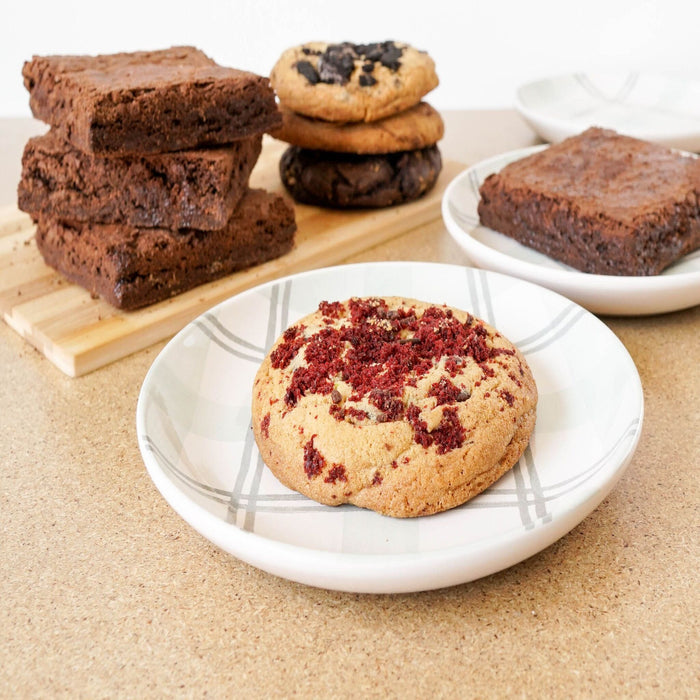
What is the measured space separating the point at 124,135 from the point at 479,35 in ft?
7.66

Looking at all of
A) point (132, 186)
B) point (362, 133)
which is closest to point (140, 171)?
point (132, 186)

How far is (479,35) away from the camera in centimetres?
320

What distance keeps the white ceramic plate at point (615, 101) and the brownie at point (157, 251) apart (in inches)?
31.1

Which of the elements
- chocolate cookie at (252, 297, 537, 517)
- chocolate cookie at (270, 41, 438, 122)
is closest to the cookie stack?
chocolate cookie at (270, 41, 438, 122)

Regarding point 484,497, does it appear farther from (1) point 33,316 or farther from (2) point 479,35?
(2) point 479,35

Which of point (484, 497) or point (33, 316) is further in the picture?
point (33, 316)

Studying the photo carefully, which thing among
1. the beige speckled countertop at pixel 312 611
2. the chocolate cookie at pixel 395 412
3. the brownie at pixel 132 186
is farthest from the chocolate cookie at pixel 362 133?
the beige speckled countertop at pixel 312 611

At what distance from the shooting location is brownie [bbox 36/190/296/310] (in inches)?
50.3

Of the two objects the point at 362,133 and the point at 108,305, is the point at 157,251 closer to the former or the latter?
the point at 108,305

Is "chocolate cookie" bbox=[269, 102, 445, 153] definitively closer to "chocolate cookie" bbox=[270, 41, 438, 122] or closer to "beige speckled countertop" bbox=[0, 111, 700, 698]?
"chocolate cookie" bbox=[270, 41, 438, 122]

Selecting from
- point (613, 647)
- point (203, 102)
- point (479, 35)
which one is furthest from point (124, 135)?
point (479, 35)

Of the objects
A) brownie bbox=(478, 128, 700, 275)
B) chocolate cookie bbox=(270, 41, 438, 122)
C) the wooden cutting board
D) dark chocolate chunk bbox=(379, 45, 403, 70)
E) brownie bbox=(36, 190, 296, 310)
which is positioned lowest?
the wooden cutting board

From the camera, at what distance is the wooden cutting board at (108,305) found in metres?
1.23

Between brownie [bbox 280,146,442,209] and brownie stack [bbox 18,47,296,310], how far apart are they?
0.77 feet
